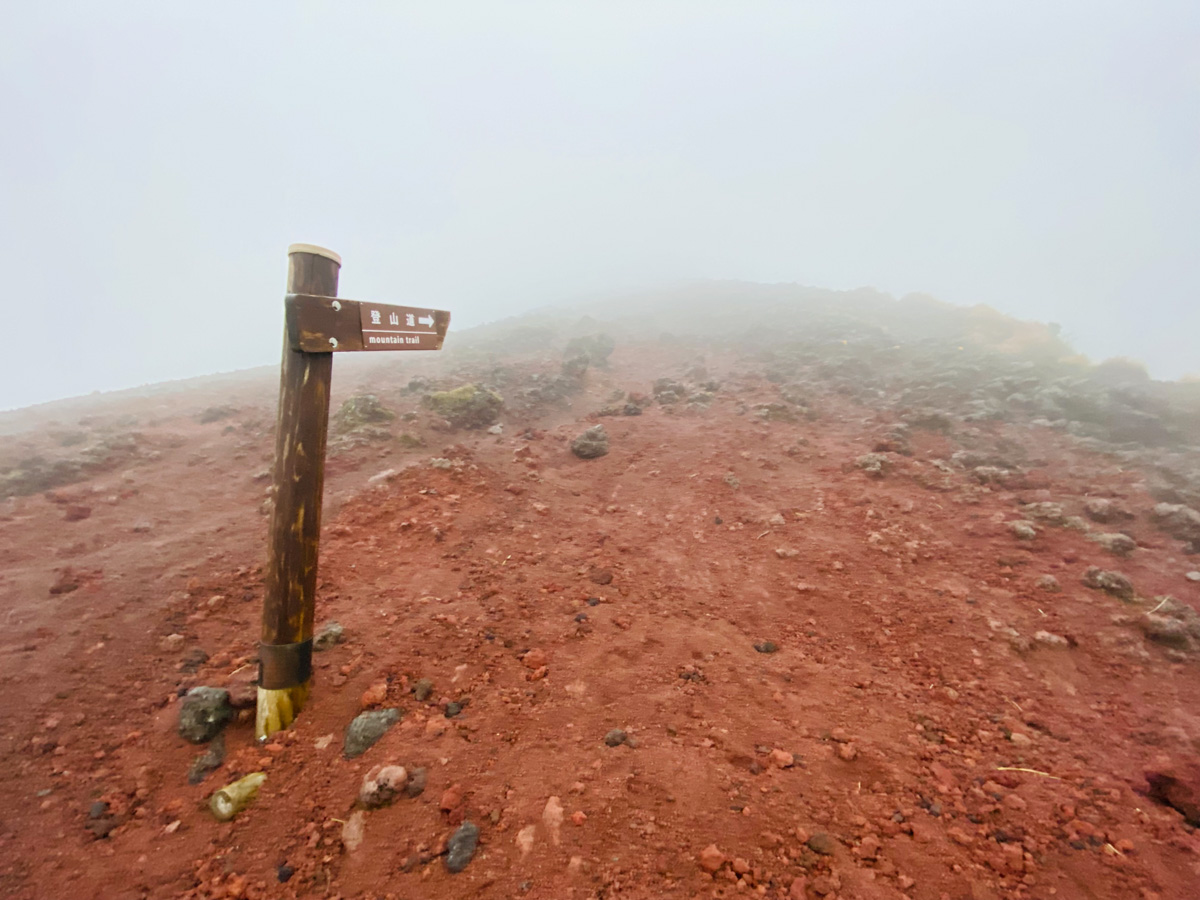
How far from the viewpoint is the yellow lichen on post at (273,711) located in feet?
11.4

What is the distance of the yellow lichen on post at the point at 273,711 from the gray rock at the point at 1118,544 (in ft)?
30.4

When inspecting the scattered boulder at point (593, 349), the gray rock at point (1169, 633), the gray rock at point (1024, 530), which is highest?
the scattered boulder at point (593, 349)

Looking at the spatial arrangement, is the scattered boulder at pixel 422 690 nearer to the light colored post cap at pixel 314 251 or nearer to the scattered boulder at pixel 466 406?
the light colored post cap at pixel 314 251

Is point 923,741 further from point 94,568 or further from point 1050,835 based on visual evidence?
point 94,568

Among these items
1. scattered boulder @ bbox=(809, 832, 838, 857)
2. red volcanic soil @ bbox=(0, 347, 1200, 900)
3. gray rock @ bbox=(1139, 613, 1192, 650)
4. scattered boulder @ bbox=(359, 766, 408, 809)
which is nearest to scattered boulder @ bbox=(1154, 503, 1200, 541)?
red volcanic soil @ bbox=(0, 347, 1200, 900)

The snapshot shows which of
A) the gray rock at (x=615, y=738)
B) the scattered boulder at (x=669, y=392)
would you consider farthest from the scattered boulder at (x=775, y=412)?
the gray rock at (x=615, y=738)

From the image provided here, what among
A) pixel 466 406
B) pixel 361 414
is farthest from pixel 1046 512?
pixel 361 414

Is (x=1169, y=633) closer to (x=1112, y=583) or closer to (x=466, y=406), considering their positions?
(x=1112, y=583)

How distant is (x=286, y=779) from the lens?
3.14 metres

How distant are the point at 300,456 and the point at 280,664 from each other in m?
1.59

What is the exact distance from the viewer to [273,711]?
3482 millimetres

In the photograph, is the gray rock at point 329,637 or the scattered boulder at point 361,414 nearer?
the gray rock at point 329,637

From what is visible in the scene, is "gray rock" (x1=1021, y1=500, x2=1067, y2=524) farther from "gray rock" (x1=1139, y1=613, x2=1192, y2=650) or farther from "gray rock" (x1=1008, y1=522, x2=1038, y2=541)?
"gray rock" (x1=1139, y1=613, x2=1192, y2=650)

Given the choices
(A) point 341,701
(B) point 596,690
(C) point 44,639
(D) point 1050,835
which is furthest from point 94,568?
(D) point 1050,835
